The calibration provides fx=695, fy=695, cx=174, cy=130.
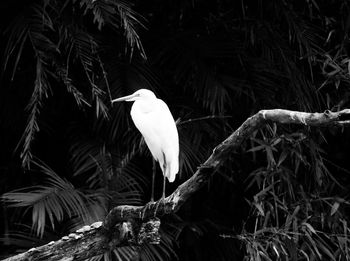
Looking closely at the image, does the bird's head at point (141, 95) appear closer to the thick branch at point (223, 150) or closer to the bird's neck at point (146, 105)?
the bird's neck at point (146, 105)

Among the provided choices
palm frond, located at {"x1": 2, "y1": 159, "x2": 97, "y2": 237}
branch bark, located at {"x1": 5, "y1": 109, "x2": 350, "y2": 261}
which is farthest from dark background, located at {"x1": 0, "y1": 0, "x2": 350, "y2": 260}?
branch bark, located at {"x1": 5, "y1": 109, "x2": 350, "y2": 261}

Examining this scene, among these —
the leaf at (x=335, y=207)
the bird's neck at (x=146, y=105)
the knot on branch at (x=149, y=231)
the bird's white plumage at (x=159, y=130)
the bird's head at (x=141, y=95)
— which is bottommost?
the leaf at (x=335, y=207)

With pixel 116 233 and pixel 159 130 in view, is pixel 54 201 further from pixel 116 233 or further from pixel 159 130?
pixel 116 233

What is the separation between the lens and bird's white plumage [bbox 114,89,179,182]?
2365 millimetres

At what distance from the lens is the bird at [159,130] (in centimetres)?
237

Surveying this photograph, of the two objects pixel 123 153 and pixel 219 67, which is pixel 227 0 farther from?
pixel 123 153

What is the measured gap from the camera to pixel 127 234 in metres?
1.89

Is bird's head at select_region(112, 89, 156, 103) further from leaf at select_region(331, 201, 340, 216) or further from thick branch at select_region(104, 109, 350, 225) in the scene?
leaf at select_region(331, 201, 340, 216)

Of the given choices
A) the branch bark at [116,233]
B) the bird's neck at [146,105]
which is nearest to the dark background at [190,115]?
the bird's neck at [146,105]

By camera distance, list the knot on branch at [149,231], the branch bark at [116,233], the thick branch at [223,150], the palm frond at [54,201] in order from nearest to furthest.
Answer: the thick branch at [223,150] < the branch bark at [116,233] < the knot on branch at [149,231] < the palm frond at [54,201]

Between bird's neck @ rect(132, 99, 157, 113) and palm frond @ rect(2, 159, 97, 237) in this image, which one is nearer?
palm frond @ rect(2, 159, 97, 237)

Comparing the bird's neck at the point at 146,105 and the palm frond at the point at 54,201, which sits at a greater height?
the bird's neck at the point at 146,105

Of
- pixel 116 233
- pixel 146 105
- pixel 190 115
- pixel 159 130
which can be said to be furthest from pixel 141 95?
pixel 116 233

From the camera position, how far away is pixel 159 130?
2400 millimetres
